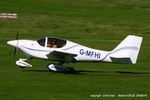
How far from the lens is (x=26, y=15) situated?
129 feet

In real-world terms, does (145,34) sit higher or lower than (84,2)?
lower

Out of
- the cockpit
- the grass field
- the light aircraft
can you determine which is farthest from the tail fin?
the cockpit

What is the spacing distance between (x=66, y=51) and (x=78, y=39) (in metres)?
12.5

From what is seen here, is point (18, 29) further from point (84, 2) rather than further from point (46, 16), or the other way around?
point (84, 2)

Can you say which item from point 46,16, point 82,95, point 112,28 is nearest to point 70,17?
point 46,16

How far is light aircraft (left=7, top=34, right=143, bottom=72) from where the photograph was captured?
1812 cm

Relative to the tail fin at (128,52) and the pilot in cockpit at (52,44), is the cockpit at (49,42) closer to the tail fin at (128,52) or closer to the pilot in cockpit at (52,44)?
the pilot in cockpit at (52,44)

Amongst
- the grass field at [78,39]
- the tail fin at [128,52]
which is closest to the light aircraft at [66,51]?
the tail fin at [128,52]

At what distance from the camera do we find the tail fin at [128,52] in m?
18.4

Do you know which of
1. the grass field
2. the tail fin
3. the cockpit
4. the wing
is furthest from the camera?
the tail fin

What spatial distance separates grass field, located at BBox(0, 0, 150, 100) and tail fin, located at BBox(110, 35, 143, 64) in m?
0.82

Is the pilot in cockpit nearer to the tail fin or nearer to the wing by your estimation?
the wing

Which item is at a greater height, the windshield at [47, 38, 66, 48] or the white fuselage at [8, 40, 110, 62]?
the windshield at [47, 38, 66, 48]

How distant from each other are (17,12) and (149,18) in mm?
15533
